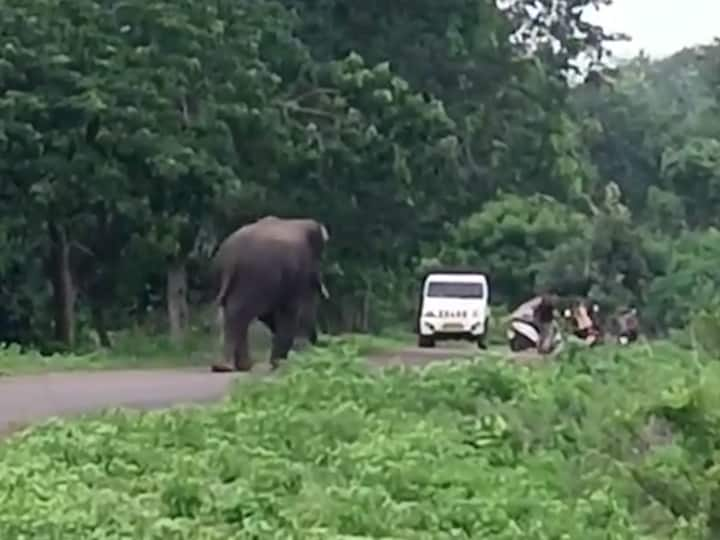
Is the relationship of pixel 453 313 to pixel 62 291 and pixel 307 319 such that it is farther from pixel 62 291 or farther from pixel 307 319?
pixel 307 319

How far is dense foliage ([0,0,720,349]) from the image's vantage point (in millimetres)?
28953

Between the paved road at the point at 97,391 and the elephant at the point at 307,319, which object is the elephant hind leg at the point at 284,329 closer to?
the elephant at the point at 307,319

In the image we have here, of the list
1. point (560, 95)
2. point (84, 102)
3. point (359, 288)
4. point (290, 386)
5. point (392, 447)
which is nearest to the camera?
point (392, 447)

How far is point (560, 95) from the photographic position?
144 feet

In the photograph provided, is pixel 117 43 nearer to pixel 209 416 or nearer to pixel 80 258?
pixel 80 258

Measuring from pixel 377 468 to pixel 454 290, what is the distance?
27.4 metres

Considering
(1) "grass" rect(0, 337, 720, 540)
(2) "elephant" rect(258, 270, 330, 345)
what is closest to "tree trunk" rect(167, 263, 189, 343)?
(2) "elephant" rect(258, 270, 330, 345)

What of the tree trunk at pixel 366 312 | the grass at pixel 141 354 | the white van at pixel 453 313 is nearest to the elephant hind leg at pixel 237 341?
the grass at pixel 141 354

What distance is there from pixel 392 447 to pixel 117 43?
1823cm

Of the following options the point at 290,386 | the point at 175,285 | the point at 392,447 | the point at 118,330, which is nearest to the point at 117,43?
the point at 175,285

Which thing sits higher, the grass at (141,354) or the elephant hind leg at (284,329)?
the elephant hind leg at (284,329)

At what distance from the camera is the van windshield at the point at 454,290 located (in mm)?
38000

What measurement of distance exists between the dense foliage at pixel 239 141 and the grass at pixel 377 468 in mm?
12797

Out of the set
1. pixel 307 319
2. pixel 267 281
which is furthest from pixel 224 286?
pixel 307 319
